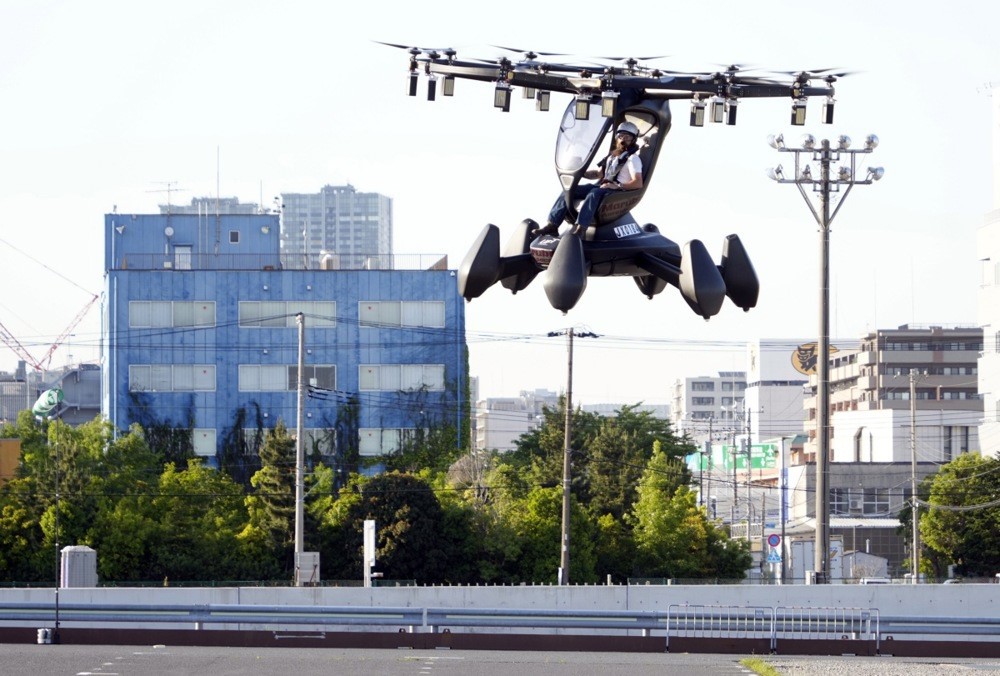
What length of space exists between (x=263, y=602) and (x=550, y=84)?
1052 inches

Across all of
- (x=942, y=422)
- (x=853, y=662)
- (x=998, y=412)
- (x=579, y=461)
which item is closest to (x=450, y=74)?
(x=853, y=662)

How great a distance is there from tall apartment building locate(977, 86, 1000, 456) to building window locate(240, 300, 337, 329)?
1771 inches

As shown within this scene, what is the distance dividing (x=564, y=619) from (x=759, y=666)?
6.54m

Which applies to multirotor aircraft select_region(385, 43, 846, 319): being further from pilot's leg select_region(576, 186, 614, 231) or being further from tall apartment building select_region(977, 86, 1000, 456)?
tall apartment building select_region(977, 86, 1000, 456)

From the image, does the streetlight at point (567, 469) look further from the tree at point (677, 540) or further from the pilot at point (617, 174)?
the pilot at point (617, 174)

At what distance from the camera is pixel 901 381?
16338cm

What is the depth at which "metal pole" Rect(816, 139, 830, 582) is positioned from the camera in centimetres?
4903

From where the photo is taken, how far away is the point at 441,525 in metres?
71.6

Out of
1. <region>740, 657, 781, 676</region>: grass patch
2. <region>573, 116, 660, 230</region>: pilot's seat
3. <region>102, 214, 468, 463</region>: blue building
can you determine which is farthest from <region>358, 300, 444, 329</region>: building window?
<region>573, 116, 660, 230</region>: pilot's seat

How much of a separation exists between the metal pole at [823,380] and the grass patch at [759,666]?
17.3 meters

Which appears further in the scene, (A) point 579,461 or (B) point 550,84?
(A) point 579,461

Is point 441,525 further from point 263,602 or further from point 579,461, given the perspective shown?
point 263,602

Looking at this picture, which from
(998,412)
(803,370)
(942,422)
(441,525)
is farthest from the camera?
(803,370)

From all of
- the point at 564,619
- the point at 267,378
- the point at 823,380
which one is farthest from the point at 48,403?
the point at 564,619
